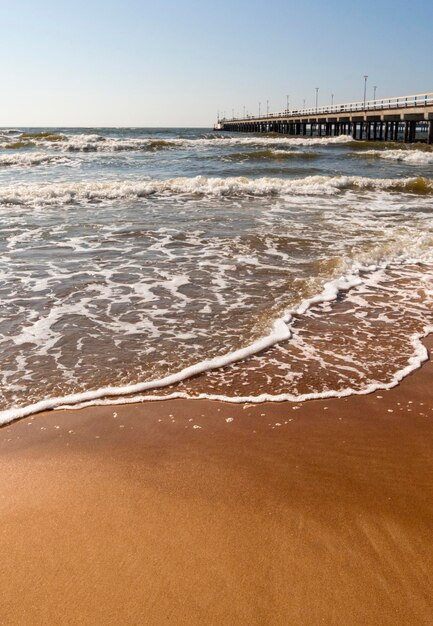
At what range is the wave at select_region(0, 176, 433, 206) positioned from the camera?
556 inches

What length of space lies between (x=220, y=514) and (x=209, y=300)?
3336mm

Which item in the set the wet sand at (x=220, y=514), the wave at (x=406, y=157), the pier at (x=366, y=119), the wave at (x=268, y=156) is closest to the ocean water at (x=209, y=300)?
the wet sand at (x=220, y=514)

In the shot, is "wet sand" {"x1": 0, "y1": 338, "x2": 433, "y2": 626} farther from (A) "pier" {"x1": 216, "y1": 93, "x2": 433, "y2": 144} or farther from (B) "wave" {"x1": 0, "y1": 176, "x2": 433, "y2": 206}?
(A) "pier" {"x1": 216, "y1": 93, "x2": 433, "y2": 144}

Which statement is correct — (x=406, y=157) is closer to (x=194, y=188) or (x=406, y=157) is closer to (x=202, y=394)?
(x=194, y=188)

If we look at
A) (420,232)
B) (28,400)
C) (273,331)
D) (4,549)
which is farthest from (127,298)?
(420,232)

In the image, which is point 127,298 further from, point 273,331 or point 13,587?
point 13,587

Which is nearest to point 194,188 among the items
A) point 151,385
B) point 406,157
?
point 151,385

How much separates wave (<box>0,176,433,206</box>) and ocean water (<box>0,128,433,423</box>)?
51.1 inches

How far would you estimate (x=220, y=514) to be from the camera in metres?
2.35

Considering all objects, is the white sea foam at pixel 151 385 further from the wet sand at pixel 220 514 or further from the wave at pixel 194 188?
the wave at pixel 194 188

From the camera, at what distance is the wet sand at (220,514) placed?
188 cm

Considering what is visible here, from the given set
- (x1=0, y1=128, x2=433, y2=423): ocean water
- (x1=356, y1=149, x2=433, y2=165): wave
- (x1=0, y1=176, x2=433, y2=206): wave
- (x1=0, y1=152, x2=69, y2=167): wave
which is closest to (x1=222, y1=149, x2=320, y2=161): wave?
(x1=356, y1=149, x2=433, y2=165): wave

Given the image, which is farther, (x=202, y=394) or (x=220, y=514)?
(x=202, y=394)

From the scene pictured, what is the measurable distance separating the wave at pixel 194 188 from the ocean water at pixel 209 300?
1.30 metres
